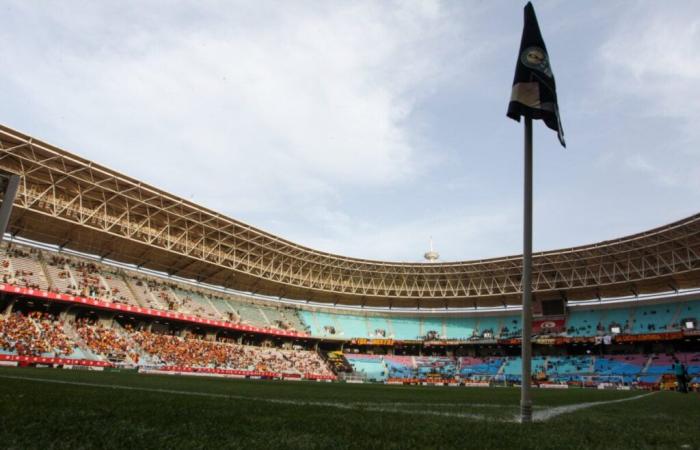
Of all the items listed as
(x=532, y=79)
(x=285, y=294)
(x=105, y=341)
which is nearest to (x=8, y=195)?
(x=532, y=79)

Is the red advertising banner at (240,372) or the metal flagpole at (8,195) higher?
the metal flagpole at (8,195)

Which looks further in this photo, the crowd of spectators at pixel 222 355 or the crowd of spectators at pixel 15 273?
the crowd of spectators at pixel 222 355

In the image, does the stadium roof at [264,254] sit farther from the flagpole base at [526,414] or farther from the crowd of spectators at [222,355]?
the flagpole base at [526,414]

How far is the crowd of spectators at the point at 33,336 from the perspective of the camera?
92.1 ft

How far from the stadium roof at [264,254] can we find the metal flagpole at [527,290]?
31.9m

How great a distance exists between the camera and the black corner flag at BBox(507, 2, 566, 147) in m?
5.97

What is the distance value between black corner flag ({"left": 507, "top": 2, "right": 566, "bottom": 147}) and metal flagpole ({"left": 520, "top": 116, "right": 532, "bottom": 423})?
0.34 m

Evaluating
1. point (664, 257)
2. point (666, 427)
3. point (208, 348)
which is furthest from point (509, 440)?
point (664, 257)

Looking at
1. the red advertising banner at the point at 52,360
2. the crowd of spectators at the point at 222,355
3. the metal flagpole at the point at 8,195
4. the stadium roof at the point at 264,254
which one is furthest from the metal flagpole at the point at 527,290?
the crowd of spectators at the point at 222,355

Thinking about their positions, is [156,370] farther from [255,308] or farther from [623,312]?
[623,312]

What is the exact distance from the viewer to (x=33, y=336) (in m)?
30.2

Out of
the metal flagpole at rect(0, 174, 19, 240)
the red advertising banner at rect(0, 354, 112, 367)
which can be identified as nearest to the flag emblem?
the metal flagpole at rect(0, 174, 19, 240)

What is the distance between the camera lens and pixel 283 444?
10.8 feet

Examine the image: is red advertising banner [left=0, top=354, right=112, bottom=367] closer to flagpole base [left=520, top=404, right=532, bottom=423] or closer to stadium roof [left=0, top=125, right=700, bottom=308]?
stadium roof [left=0, top=125, right=700, bottom=308]
